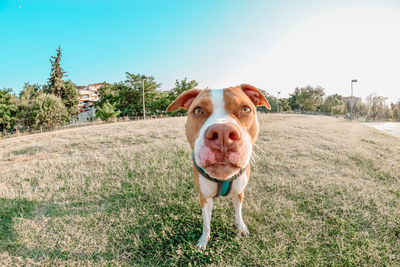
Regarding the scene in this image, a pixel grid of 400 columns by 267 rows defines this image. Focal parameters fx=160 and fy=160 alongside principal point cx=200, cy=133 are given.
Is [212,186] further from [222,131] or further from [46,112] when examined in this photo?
[46,112]

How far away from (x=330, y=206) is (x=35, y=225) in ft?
14.9

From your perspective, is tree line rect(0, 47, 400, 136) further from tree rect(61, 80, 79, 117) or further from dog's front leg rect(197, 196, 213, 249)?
dog's front leg rect(197, 196, 213, 249)

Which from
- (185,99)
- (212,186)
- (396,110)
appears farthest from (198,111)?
(396,110)

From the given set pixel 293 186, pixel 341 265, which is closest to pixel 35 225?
pixel 341 265

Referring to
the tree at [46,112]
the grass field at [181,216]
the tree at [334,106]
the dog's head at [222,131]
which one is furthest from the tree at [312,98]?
the tree at [46,112]

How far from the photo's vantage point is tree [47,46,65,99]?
100ft

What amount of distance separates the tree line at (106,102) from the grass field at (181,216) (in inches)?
789

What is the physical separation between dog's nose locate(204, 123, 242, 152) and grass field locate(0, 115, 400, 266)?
4.57ft

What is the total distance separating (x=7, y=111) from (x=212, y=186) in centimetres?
3541

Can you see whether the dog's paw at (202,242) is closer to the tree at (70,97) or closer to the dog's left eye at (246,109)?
the dog's left eye at (246,109)

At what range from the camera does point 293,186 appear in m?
3.17

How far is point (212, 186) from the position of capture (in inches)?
70.3

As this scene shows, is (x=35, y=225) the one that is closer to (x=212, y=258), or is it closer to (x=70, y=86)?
(x=212, y=258)

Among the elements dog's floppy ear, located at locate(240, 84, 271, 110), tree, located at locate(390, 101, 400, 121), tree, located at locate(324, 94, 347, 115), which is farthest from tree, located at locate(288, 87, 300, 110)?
dog's floppy ear, located at locate(240, 84, 271, 110)
